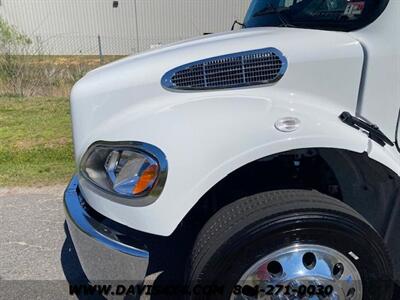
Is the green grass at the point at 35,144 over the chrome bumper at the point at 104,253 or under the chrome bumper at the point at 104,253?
under

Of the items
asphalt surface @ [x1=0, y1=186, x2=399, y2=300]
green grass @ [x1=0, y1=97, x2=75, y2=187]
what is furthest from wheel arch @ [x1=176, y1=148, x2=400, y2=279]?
green grass @ [x1=0, y1=97, x2=75, y2=187]

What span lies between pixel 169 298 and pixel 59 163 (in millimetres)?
3165

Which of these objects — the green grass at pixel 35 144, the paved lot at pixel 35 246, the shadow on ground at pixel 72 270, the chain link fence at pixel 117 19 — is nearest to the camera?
the shadow on ground at pixel 72 270

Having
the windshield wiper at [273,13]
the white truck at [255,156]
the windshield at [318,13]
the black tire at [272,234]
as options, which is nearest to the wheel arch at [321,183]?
the white truck at [255,156]

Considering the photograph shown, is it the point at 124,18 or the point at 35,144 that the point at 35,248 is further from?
the point at 124,18

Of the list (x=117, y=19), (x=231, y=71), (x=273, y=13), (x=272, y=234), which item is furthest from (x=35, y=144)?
(x=117, y=19)

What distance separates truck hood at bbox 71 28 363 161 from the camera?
2.27 m

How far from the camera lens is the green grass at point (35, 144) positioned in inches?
205

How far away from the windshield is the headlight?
121cm

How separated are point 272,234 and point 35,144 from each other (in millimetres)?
4960

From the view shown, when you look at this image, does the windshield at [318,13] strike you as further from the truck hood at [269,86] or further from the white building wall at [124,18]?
the white building wall at [124,18]

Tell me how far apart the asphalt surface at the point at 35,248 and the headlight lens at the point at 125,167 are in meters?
1.19

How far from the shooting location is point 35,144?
A: 630 cm

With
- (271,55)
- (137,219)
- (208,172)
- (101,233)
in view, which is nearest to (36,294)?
(101,233)
